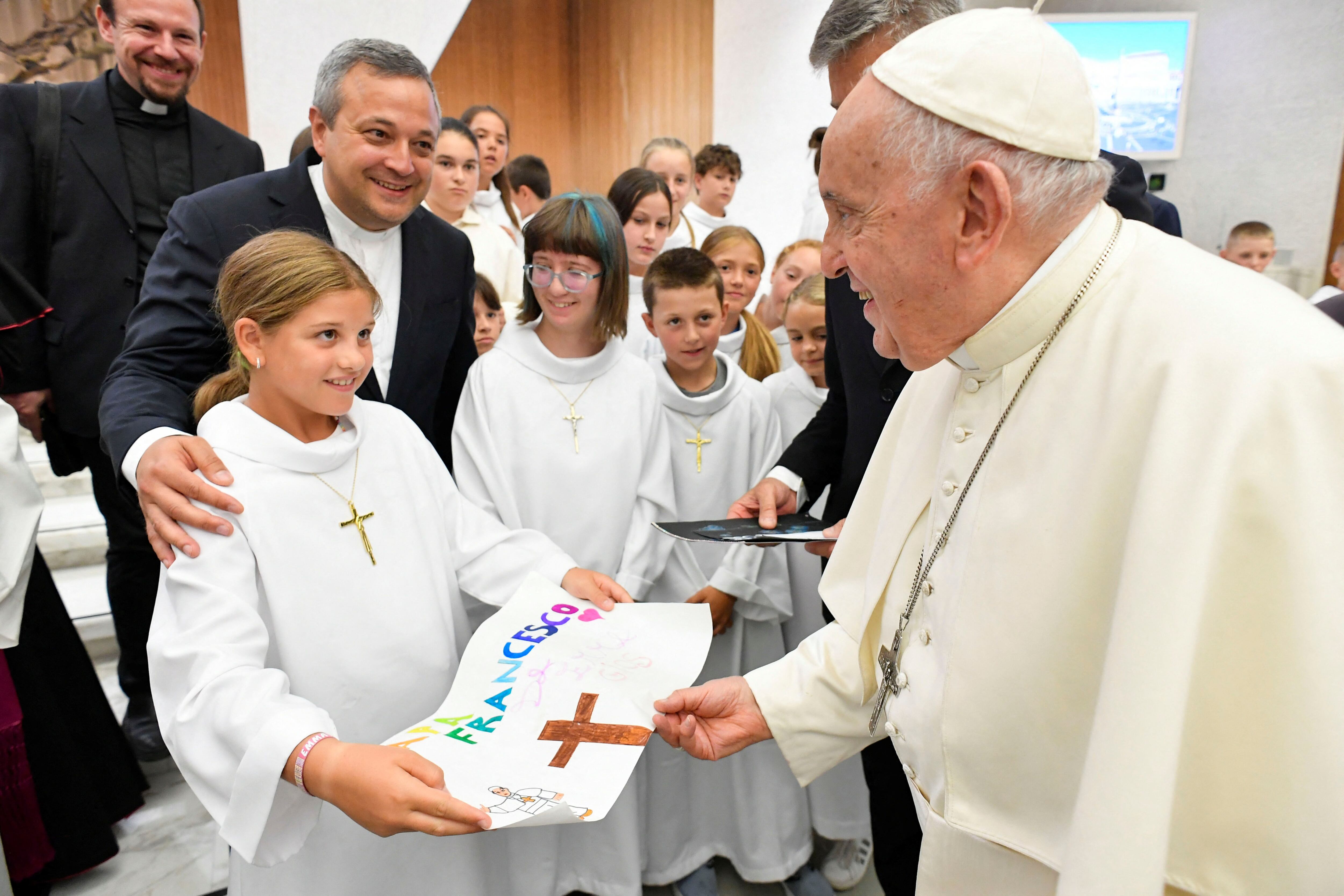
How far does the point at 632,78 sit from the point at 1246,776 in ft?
30.5

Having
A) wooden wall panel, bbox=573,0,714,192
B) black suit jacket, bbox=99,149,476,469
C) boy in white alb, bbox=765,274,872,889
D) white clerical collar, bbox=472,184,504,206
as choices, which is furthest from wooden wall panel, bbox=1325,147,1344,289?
black suit jacket, bbox=99,149,476,469

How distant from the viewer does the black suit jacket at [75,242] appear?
3004 mm

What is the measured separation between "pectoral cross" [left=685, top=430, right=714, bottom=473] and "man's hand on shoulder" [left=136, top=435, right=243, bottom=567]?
1439mm

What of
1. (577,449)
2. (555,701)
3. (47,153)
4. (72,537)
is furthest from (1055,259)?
(72,537)

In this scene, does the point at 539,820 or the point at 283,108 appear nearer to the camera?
the point at 539,820

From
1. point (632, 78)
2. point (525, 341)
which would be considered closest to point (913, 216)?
point (525, 341)

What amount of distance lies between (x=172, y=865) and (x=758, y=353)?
2665mm

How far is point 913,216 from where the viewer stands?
1089 mm

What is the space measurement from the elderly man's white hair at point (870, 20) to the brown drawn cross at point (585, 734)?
1.44 metres

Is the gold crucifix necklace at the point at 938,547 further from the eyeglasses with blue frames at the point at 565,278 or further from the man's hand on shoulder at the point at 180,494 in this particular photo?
the eyeglasses with blue frames at the point at 565,278

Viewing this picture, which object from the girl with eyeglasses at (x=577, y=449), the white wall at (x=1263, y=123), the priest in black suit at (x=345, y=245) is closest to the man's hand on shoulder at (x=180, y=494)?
the priest in black suit at (x=345, y=245)

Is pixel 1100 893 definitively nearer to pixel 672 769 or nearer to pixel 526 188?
pixel 672 769

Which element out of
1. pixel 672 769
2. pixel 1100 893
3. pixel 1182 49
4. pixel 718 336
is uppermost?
pixel 1182 49

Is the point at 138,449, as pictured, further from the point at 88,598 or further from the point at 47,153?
the point at 88,598
